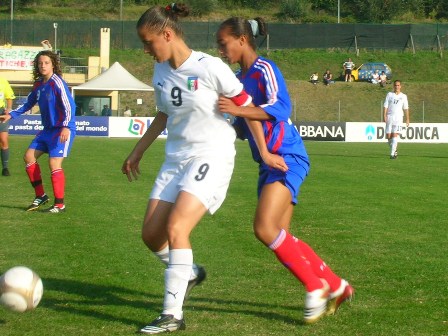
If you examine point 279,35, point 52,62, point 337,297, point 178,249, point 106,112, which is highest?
point 279,35

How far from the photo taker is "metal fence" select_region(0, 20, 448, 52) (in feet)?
204

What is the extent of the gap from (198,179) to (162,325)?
88cm

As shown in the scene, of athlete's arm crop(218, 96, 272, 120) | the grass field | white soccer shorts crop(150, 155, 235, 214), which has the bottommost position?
the grass field

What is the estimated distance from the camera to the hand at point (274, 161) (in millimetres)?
5430

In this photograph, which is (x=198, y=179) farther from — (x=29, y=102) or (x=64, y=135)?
(x=29, y=102)

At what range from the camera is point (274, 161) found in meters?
5.44

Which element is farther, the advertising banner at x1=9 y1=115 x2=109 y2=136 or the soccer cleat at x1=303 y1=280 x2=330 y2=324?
the advertising banner at x1=9 y1=115 x2=109 y2=136

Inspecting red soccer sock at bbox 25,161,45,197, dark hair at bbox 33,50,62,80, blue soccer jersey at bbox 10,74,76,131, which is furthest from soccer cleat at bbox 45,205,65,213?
dark hair at bbox 33,50,62,80

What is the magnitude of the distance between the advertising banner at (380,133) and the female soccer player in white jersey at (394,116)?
13473 millimetres

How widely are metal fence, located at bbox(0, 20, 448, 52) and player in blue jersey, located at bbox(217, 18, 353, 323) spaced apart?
56163 millimetres

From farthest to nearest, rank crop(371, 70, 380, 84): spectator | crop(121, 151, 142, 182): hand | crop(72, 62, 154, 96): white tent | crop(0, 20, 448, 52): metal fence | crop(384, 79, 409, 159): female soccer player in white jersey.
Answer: crop(0, 20, 448, 52): metal fence → crop(371, 70, 380, 84): spectator → crop(72, 62, 154, 96): white tent → crop(384, 79, 409, 159): female soccer player in white jersey → crop(121, 151, 142, 182): hand

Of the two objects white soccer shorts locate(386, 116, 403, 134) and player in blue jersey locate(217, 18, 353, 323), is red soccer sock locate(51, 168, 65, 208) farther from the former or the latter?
white soccer shorts locate(386, 116, 403, 134)

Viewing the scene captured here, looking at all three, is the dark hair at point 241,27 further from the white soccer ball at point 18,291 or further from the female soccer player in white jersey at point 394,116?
the female soccer player in white jersey at point 394,116

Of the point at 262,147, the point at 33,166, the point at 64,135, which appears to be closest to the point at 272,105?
the point at 262,147
